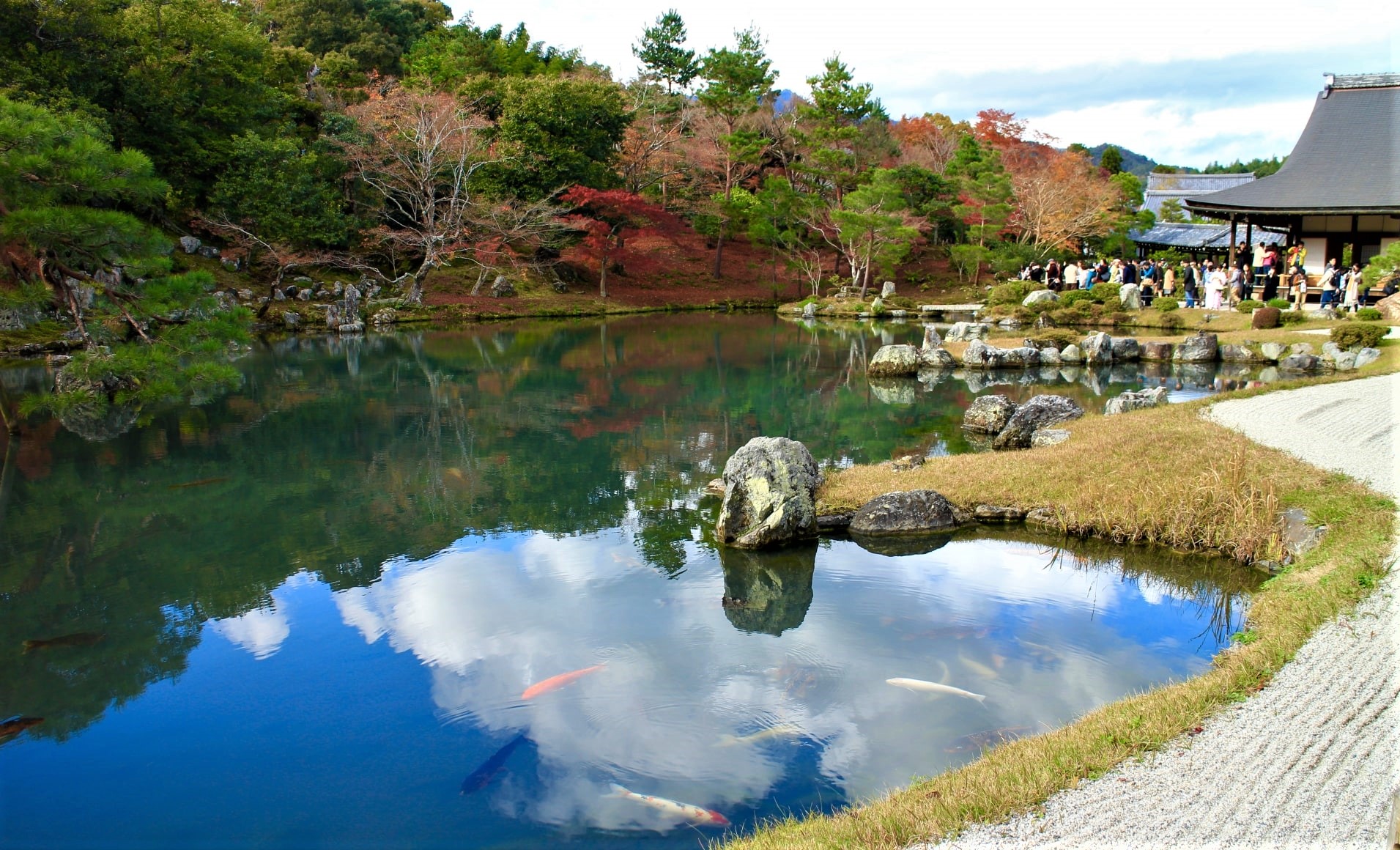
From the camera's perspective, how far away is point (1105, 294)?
23.8 metres

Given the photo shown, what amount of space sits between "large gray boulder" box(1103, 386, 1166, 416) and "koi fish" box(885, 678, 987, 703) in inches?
292

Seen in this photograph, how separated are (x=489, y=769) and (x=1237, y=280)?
23342mm

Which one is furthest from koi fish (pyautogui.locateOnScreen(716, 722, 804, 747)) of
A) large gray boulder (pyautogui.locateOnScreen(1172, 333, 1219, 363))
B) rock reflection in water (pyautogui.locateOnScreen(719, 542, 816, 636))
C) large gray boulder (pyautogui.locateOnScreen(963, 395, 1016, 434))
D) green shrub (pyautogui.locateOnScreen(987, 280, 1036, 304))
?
green shrub (pyautogui.locateOnScreen(987, 280, 1036, 304))

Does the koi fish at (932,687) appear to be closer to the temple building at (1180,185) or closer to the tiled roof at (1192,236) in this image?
the tiled roof at (1192,236)

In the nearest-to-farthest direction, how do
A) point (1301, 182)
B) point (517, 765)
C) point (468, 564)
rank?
point (517, 765)
point (468, 564)
point (1301, 182)

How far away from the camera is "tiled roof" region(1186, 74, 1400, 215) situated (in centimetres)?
1978

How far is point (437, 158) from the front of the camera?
92.6 feet

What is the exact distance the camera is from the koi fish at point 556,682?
527cm

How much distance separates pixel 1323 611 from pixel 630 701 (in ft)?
12.9

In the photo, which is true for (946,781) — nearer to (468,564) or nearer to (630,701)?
(630,701)

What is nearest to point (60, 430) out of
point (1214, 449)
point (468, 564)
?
point (468, 564)

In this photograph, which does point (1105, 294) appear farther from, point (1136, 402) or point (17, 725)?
point (17, 725)

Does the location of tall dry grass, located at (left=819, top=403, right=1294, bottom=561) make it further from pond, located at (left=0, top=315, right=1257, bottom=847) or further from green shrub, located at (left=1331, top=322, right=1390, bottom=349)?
green shrub, located at (left=1331, top=322, right=1390, bottom=349)

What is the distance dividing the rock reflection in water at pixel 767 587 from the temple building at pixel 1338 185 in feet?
60.2
